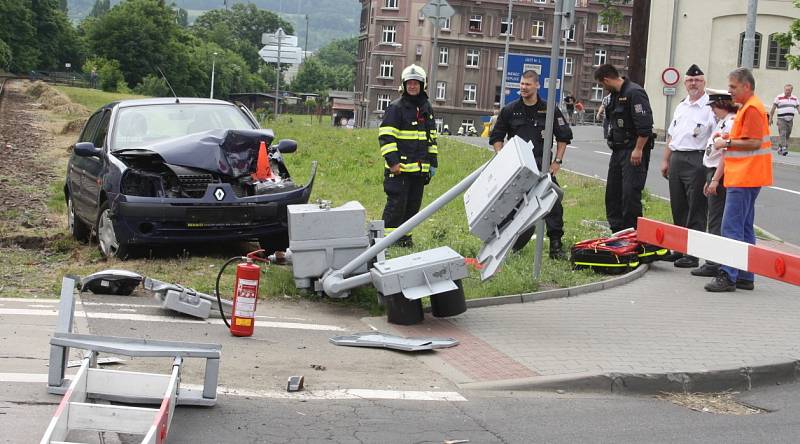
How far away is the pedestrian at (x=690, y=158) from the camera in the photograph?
1163 cm

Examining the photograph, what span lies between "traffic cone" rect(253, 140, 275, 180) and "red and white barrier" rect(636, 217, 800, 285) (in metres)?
4.76

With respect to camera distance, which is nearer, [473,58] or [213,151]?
[213,151]

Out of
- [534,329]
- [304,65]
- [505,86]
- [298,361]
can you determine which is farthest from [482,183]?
[304,65]

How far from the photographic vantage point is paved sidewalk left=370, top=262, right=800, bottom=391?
7152 millimetres

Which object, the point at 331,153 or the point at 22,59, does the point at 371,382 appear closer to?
the point at 331,153

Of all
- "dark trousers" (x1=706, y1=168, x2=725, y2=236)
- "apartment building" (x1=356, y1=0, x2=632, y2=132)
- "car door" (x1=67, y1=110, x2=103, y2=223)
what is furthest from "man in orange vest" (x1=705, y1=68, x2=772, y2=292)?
"apartment building" (x1=356, y1=0, x2=632, y2=132)

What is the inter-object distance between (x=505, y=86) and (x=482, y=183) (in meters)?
18.6

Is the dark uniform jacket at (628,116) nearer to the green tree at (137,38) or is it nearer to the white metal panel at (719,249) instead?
the white metal panel at (719,249)

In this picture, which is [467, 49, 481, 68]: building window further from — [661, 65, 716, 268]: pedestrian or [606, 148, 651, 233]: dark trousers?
[661, 65, 716, 268]: pedestrian

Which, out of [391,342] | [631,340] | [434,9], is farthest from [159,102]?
[434,9]

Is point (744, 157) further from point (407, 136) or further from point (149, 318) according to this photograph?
point (149, 318)

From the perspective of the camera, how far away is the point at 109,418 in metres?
5.21

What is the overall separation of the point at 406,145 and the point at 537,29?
10107 centimetres

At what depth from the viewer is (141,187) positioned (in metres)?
10.6
